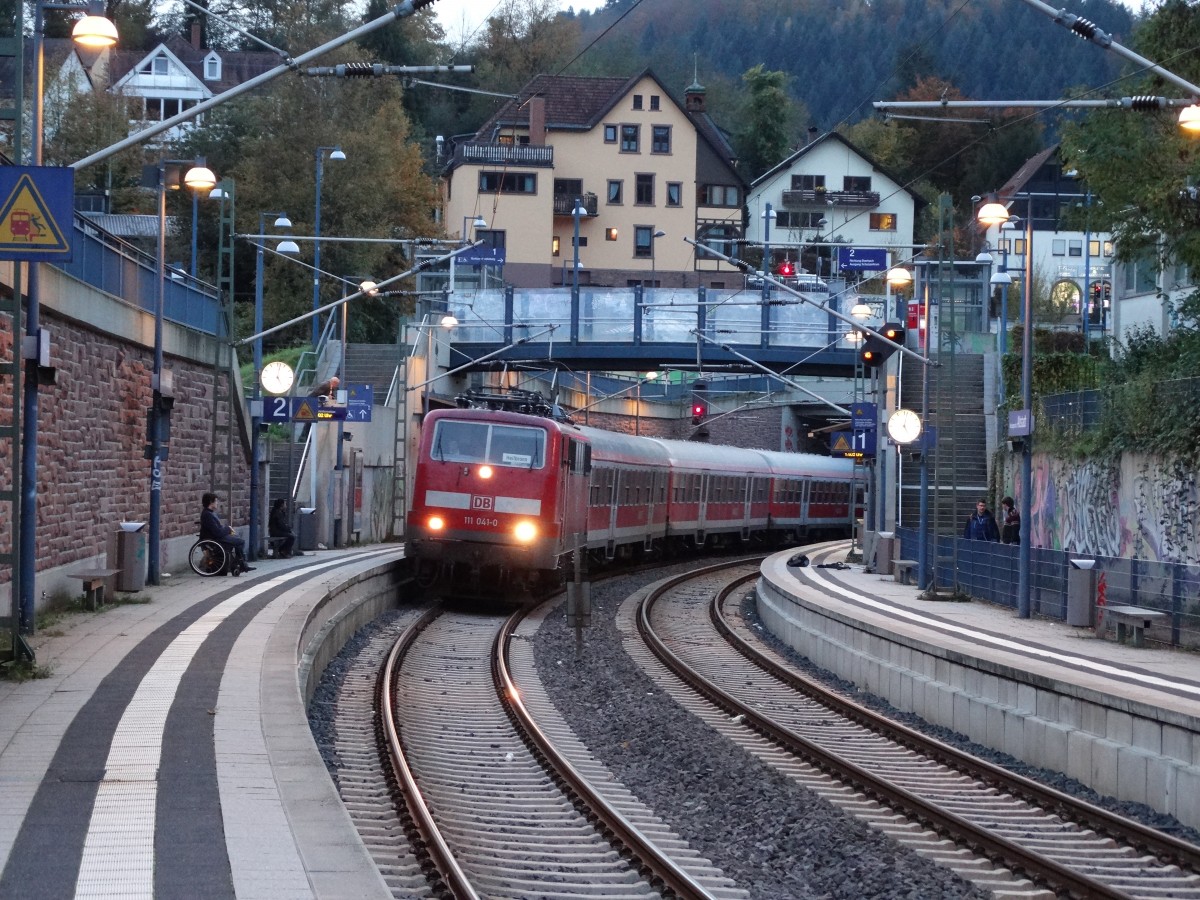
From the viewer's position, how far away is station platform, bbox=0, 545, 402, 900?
24.1ft

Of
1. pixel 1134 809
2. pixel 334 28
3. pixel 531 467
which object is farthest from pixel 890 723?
pixel 334 28

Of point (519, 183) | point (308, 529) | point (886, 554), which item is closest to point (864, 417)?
point (886, 554)

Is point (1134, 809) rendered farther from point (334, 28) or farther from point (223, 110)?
point (334, 28)

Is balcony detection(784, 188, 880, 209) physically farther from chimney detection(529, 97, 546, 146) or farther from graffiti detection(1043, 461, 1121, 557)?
graffiti detection(1043, 461, 1121, 557)

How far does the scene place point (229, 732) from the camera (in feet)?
36.8

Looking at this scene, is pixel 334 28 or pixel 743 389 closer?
pixel 743 389

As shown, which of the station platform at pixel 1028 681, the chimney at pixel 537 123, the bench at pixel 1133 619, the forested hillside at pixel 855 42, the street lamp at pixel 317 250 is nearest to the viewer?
the station platform at pixel 1028 681

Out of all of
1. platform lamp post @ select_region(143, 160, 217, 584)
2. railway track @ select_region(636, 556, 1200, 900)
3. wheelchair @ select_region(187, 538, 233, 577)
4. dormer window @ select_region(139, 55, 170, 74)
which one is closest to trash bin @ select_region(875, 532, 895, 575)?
railway track @ select_region(636, 556, 1200, 900)

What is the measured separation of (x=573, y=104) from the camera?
8619cm

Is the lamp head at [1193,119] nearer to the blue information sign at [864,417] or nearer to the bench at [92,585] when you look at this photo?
the bench at [92,585]

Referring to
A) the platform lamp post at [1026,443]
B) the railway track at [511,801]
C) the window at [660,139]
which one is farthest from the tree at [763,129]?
the railway track at [511,801]

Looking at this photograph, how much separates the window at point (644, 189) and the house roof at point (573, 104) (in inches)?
139

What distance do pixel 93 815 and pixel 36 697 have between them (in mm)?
4415

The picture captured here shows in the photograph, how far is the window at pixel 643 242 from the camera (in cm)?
8494
